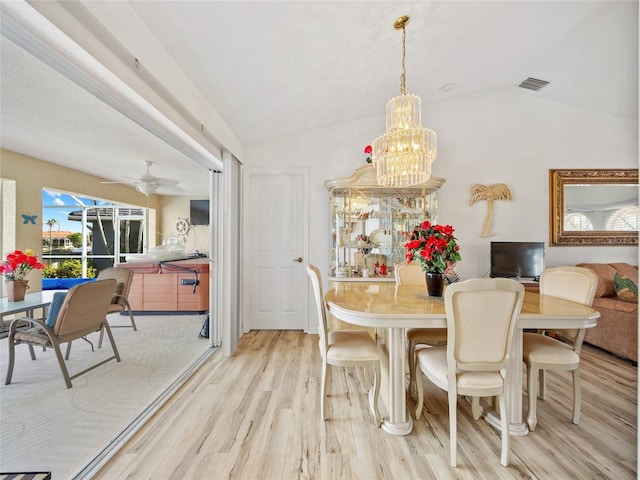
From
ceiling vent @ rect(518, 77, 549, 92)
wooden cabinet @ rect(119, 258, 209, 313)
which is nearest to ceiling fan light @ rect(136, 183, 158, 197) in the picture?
wooden cabinet @ rect(119, 258, 209, 313)

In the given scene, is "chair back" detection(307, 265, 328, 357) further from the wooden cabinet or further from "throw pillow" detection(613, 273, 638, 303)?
"throw pillow" detection(613, 273, 638, 303)

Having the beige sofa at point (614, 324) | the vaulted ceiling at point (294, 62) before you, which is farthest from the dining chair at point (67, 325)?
the beige sofa at point (614, 324)

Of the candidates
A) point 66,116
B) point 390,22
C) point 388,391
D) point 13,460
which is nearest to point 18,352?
point 13,460

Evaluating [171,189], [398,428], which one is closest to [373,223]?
[398,428]

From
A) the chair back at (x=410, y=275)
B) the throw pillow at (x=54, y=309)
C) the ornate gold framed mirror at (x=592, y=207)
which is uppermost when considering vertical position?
the ornate gold framed mirror at (x=592, y=207)

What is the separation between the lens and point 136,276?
4258 millimetres

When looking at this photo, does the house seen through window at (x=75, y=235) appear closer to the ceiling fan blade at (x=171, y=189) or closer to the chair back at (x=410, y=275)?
the ceiling fan blade at (x=171, y=189)

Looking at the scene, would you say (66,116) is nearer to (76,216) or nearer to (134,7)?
(76,216)

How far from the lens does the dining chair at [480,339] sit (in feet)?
4.77

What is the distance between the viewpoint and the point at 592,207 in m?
3.89

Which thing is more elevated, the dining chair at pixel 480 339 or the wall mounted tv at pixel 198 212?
the wall mounted tv at pixel 198 212

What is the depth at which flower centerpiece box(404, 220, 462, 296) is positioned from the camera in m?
1.93

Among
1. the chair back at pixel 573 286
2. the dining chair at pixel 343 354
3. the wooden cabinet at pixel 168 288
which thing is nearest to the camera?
the dining chair at pixel 343 354

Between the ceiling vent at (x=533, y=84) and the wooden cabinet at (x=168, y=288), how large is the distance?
17.3 ft
